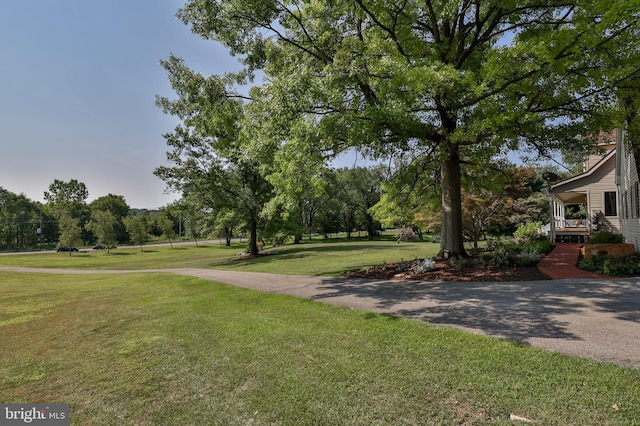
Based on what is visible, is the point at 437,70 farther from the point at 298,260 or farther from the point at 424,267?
the point at 298,260

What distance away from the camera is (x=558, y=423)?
2.68m

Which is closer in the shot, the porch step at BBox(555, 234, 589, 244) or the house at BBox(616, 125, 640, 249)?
the house at BBox(616, 125, 640, 249)

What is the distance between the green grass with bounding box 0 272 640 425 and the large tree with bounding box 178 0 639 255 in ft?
17.7

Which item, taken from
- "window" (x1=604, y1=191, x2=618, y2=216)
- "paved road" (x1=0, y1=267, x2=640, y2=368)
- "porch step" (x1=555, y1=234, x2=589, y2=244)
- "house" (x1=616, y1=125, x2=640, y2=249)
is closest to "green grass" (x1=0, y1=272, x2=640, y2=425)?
"paved road" (x1=0, y1=267, x2=640, y2=368)

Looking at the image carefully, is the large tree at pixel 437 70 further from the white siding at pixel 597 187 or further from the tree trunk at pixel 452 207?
the white siding at pixel 597 187

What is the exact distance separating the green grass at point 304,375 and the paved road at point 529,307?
52 centimetres

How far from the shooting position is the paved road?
13.9 feet

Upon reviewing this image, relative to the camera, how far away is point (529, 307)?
588 centimetres

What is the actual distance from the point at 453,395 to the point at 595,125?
30.2ft

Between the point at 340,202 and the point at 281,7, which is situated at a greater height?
the point at 281,7

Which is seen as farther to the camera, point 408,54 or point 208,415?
point 408,54

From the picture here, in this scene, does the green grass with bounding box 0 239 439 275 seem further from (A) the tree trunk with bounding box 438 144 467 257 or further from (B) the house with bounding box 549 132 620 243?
(B) the house with bounding box 549 132 620 243

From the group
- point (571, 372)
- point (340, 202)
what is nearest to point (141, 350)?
point (571, 372)

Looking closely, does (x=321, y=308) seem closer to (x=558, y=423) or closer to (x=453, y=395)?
(x=453, y=395)
